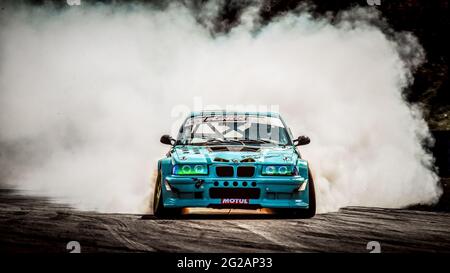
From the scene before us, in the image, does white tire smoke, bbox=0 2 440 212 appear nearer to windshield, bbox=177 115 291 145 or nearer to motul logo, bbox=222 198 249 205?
windshield, bbox=177 115 291 145

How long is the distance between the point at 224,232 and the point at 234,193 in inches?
26.7

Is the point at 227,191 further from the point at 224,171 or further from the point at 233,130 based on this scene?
the point at 233,130

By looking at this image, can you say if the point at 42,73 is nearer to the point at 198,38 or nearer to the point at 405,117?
the point at 198,38

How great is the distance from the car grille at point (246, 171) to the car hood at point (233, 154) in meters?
0.09

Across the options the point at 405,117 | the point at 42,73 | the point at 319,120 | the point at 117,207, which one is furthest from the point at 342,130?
the point at 42,73

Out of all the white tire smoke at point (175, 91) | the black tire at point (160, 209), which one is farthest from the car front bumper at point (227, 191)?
the white tire smoke at point (175, 91)

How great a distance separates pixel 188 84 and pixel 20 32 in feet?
19.6

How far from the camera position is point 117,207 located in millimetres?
10945

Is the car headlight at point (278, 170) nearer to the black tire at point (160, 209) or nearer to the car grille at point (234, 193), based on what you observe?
the car grille at point (234, 193)

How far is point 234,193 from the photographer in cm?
846

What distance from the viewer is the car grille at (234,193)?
845 centimetres

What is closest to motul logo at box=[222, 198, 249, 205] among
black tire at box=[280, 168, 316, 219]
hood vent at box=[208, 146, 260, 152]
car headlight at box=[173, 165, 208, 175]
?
car headlight at box=[173, 165, 208, 175]

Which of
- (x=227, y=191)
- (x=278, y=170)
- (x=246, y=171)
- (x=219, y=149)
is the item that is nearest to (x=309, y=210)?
(x=278, y=170)

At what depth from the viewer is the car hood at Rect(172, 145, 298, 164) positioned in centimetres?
861
